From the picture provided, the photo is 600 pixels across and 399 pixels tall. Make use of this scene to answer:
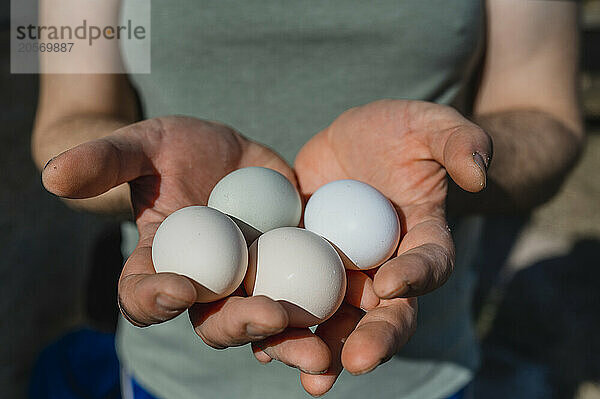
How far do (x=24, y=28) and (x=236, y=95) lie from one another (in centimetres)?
118

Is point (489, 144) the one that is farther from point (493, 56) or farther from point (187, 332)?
point (187, 332)

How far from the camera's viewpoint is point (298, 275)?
112 cm

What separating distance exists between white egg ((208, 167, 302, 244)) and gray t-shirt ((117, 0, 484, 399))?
0.31 meters

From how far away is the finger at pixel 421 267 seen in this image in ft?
3.09

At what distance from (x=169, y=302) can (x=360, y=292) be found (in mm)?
418

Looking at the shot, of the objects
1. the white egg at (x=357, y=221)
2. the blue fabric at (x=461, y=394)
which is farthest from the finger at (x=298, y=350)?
the blue fabric at (x=461, y=394)

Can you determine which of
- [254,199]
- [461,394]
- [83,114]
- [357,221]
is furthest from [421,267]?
[83,114]

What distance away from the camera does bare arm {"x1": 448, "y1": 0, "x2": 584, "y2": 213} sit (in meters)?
1.58

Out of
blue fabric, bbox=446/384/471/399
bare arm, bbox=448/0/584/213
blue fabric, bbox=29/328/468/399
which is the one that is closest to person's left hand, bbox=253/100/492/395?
bare arm, bbox=448/0/584/213

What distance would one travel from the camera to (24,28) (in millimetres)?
2303

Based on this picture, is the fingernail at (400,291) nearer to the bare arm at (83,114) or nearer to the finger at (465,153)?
the finger at (465,153)

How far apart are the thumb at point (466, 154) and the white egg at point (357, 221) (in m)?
0.18

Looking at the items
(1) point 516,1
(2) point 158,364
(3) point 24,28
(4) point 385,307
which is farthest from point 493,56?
(3) point 24,28
